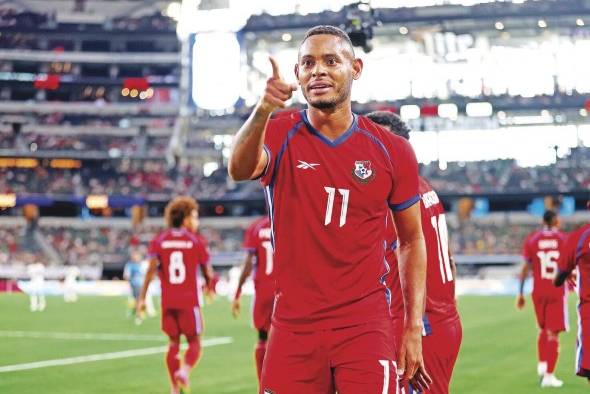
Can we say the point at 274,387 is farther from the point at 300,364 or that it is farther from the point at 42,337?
the point at 42,337

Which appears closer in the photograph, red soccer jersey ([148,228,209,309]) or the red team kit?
the red team kit

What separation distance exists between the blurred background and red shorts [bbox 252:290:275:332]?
36.9 meters

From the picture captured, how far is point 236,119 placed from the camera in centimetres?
7062

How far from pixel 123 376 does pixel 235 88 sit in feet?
173

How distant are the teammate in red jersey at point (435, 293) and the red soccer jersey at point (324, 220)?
1.50 metres

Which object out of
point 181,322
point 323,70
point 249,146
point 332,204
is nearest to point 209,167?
point 181,322

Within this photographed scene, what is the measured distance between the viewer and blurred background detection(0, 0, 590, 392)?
6203 cm

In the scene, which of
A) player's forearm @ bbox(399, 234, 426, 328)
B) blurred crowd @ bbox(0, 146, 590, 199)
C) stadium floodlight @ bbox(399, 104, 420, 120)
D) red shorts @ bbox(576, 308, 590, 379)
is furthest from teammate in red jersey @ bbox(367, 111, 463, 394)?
blurred crowd @ bbox(0, 146, 590, 199)

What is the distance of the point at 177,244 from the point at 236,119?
58823 millimetres

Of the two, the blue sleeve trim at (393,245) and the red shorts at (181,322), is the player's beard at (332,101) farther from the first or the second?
the red shorts at (181,322)

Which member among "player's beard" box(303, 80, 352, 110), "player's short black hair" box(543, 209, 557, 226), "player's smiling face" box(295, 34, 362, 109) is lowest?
"player's short black hair" box(543, 209, 557, 226)

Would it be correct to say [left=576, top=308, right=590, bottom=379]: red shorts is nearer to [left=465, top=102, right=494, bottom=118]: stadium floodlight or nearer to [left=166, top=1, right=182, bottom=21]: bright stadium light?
[left=465, top=102, right=494, bottom=118]: stadium floodlight

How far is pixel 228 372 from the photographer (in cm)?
1518

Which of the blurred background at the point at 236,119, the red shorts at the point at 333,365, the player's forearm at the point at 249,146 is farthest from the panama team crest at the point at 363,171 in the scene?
the blurred background at the point at 236,119
